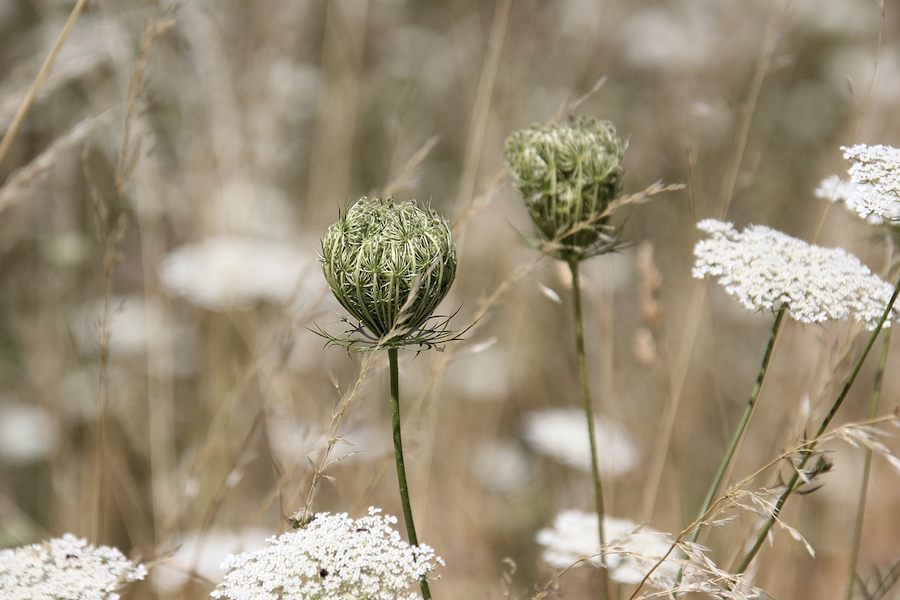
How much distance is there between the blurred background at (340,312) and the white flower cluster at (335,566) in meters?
0.96

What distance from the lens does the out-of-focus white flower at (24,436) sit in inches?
159

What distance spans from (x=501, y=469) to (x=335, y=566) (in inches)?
114

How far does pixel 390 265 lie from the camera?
1.43 meters

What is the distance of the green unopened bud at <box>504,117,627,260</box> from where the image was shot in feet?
6.12

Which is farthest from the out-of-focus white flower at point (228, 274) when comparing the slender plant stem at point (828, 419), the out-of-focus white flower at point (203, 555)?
the slender plant stem at point (828, 419)

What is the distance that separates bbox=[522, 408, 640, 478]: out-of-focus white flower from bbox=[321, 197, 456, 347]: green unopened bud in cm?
196

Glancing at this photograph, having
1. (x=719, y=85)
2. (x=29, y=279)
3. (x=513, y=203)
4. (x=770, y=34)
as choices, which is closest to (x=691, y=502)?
(x=513, y=203)

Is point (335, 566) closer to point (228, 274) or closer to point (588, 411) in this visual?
point (588, 411)

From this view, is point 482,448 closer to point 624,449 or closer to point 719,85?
point 624,449

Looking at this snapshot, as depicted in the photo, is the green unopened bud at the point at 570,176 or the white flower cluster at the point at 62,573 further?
the green unopened bud at the point at 570,176

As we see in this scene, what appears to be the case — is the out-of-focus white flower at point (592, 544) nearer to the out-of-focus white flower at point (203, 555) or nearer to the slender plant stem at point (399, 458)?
the slender plant stem at point (399, 458)

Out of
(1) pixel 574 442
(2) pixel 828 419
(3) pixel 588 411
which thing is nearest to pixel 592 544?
(3) pixel 588 411

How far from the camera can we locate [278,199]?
17.4 ft

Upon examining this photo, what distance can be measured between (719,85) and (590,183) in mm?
4092
